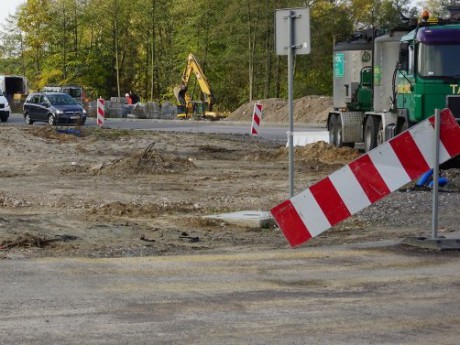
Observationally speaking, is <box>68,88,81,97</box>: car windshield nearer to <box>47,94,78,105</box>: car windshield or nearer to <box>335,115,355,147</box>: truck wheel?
<box>47,94,78,105</box>: car windshield

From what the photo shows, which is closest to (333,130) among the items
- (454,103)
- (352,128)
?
(352,128)

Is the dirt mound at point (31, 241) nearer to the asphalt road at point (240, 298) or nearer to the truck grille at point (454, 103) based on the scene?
the asphalt road at point (240, 298)

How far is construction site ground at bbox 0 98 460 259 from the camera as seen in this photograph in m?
12.1

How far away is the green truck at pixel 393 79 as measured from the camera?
Result: 68.9 feet

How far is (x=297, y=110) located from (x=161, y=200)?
3883 cm

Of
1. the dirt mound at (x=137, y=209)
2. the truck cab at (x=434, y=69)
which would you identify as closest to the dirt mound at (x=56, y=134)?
the truck cab at (x=434, y=69)

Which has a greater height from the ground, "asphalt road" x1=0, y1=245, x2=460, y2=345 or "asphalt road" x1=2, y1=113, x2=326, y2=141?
"asphalt road" x1=0, y1=245, x2=460, y2=345

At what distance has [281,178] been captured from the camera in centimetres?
2012

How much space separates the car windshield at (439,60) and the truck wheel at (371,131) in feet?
14.5

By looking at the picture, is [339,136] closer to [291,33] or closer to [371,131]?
[371,131]

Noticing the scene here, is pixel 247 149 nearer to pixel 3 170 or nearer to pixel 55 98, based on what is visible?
pixel 3 170

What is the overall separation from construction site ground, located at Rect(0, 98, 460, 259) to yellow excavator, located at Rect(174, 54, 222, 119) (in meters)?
30.5

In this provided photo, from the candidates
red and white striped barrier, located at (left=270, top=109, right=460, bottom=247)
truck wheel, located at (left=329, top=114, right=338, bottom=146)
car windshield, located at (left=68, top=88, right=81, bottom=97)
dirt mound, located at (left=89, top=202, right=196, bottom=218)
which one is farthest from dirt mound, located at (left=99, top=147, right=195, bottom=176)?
car windshield, located at (left=68, top=88, right=81, bottom=97)

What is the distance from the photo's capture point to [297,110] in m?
55.1
